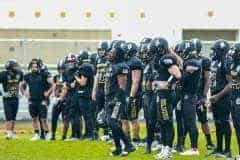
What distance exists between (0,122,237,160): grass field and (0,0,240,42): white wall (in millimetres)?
19164

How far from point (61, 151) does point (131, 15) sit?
75.4ft

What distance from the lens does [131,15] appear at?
39.7 meters

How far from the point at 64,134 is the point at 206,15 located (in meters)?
20.3

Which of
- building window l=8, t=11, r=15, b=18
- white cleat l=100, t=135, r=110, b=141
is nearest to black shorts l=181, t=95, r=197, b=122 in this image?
white cleat l=100, t=135, r=110, b=141

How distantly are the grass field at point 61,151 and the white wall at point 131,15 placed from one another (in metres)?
19.2

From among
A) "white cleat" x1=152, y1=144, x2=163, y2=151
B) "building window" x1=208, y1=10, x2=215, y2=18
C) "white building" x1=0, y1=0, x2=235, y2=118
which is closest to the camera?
"white cleat" x1=152, y1=144, x2=163, y2=151

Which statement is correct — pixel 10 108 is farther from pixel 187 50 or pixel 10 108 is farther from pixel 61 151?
pixel 187 50

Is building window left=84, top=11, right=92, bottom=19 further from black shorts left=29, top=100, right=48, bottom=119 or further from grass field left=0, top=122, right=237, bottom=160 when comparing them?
grass field left=0, top=122, right=237, bottom=160

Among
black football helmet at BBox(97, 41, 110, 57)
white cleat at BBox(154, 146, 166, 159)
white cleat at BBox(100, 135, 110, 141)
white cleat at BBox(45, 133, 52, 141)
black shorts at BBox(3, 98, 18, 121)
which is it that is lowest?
→ white cleat at BBox(45, 133, 52, 141)

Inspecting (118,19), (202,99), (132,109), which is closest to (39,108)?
(132,109)

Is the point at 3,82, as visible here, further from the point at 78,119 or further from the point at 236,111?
the point at 236,111

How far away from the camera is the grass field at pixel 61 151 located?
52.5 feet

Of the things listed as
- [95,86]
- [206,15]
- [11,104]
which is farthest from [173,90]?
[206,15]

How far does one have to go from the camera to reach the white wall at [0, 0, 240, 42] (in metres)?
39.4
